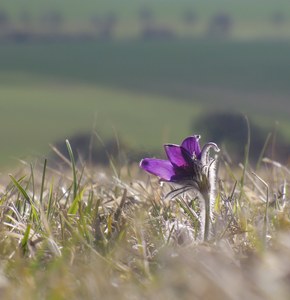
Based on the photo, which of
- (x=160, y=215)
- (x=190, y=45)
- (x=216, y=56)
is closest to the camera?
(x=160, y=215)

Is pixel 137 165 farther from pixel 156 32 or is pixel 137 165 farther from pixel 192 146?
pixel 156 32

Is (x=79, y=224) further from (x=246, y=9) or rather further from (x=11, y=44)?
(x=246, y=9)

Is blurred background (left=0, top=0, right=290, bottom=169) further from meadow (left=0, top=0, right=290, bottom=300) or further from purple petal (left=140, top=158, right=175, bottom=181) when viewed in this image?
purple petal (left=140, top=158, right=175, bottom=181)

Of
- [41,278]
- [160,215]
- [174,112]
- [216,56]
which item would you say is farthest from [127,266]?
[216,56]

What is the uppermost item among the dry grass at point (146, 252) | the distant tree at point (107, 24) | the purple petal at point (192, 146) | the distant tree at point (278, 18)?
the purple petal at point (192, 146)

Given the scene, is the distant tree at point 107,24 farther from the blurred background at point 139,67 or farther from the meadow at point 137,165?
the meadow at point 137,165

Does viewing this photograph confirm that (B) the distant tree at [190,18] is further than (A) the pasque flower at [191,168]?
Yes

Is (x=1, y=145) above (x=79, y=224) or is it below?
below

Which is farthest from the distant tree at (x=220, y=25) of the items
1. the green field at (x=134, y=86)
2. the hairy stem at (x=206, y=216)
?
the hairy stem at (x=206, y=216)
